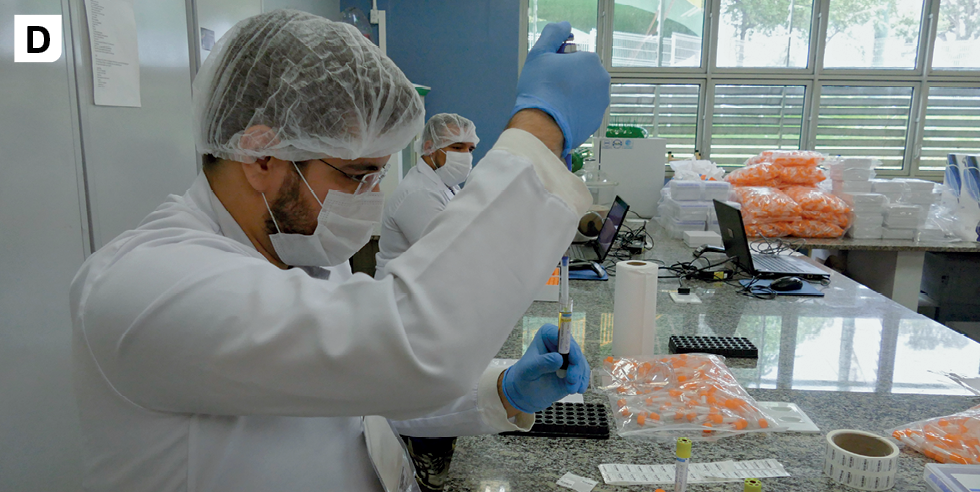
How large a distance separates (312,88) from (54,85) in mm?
1074

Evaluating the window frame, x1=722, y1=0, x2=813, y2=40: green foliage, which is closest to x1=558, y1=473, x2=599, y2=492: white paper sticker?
the window frame

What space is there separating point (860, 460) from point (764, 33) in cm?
474

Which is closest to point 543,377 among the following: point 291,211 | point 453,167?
point 291,211

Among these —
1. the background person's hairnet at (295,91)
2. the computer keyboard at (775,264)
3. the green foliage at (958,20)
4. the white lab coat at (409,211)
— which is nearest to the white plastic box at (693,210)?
the computer keyboard at (775,264)

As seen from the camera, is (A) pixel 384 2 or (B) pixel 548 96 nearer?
(B) pixel 548 96

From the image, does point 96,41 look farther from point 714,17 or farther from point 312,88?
point 714,17

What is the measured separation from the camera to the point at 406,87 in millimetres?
759

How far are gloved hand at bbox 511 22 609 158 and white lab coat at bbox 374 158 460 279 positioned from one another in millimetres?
1938

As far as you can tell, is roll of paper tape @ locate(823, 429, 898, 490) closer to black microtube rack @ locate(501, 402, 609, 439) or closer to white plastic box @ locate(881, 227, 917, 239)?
black microtube rack @ locate(501, 402, 609, 439)

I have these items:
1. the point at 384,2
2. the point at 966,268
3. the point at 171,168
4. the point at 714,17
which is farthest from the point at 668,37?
the point at 171,168

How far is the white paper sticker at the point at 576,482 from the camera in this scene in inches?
34.8

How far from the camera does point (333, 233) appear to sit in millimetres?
802

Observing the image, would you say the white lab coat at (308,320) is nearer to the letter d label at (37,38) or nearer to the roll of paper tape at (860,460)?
the roll of paper tape at (860,460)

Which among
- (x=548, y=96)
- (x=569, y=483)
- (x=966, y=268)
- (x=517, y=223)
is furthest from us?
(x=966, y=268)
